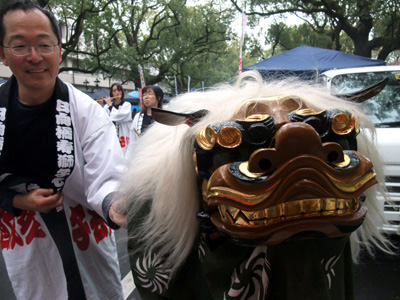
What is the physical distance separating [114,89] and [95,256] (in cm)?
553

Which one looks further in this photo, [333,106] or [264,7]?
[264,7]

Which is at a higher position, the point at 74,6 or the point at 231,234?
the point at 74,6

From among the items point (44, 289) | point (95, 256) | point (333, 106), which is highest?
point (333, 106)

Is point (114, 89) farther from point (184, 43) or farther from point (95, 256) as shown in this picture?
point (184, 43)

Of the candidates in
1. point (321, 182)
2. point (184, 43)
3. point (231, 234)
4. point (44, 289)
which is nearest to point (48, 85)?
point (44, 289)

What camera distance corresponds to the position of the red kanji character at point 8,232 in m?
1.66

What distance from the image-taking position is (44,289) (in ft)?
5.45

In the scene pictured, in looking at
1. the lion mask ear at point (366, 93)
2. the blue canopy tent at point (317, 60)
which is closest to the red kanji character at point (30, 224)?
the lion mask ear at point (366, 93)

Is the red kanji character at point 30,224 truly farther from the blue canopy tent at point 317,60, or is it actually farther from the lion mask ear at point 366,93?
the blue canopy tent at point 317,60

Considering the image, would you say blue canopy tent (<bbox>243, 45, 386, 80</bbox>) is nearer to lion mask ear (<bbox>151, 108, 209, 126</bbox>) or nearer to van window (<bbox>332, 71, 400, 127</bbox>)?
van window (<bbox>332, 71, 400, 127</bbox>)

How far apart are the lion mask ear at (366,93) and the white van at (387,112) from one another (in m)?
1.66

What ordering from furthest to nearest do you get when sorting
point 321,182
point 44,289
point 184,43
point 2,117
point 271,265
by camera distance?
point 184,43
point 44,289
point 2,117
point 271,265
point 321,182

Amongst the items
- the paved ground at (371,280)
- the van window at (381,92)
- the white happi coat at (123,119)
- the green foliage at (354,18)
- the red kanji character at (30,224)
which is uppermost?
the green foliage at (354,18)

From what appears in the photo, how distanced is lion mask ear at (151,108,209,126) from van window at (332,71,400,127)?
308 centimetres
